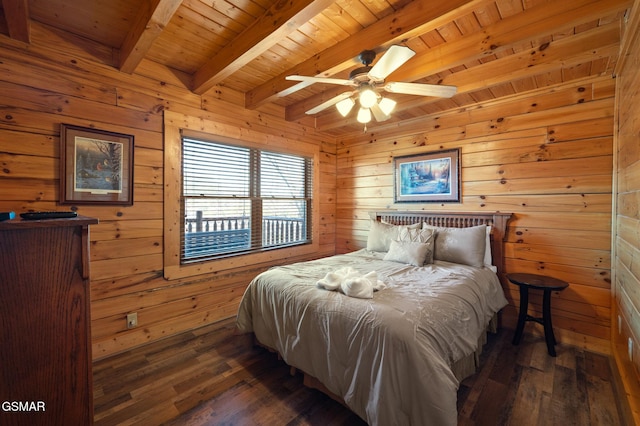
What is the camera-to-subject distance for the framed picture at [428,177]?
328cm

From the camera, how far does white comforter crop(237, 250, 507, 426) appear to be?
1340 millimetres

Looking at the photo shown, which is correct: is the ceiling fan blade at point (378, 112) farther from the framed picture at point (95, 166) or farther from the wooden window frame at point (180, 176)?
the framed picture at point (95, 166)

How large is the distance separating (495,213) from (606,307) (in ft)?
3.89

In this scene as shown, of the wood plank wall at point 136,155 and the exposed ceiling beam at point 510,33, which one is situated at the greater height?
the exposed ceiling beam at point 510,33

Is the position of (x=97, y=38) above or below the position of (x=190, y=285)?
above

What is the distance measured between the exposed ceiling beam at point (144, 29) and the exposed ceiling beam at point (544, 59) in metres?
2.38

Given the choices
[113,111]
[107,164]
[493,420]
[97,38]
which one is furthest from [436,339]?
[97,38]

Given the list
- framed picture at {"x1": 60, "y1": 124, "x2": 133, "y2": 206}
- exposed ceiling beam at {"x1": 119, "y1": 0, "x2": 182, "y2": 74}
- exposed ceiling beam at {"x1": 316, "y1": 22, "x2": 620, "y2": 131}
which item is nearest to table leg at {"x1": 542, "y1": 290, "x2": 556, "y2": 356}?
exposed ceiling beam at {"x1": 316, "y1": 22, "x2": 620, "y2": 131}

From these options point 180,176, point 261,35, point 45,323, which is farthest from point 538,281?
point 180,176

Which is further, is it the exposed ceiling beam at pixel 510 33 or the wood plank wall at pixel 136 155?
the wood plank wall at pixel 136 155

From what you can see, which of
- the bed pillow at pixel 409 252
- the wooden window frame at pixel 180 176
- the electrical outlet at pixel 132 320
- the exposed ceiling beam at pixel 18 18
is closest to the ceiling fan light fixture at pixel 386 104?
the bed pillow at pixel 409 252

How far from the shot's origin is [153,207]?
99.7 inches

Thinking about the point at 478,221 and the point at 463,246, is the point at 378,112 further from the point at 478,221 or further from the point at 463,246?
the point at 478,221

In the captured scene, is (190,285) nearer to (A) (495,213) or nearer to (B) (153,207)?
(B) (153,207)
